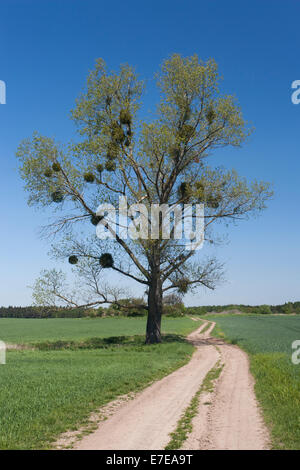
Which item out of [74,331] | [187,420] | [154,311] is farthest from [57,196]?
[74,331]

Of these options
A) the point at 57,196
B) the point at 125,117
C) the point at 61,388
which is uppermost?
the point at 125,117

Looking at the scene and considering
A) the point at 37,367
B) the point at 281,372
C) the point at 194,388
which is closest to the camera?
the point at 194,388

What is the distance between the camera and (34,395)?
39.7 ft

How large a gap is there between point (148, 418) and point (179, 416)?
0.81 metres

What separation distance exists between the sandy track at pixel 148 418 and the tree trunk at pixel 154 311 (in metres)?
12.7

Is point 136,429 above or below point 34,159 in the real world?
below

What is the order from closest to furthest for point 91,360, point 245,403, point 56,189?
point 245,403 → point 91,360 → point 56,189

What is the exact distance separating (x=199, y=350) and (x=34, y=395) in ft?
53.5

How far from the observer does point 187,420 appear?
31.1ft

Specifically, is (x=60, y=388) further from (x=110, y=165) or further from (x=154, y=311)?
(x=110, y=165)

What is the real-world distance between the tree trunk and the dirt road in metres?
13.2

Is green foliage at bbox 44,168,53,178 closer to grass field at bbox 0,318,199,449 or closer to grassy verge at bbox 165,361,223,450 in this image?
grass field at bbox 0,318,199,449
